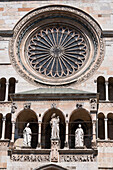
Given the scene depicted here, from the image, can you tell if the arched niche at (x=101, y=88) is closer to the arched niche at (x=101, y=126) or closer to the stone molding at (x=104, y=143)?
the arched niche at (x=101, y=126)

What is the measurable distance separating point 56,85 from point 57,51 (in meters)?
2.44

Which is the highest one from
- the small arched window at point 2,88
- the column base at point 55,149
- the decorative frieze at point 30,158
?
the small arched window at point 2,88

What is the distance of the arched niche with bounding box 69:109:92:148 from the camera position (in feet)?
89.5

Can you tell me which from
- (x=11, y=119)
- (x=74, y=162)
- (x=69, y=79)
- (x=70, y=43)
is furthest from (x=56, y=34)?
(x=74, y=162)

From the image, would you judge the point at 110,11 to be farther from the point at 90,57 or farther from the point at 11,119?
the point at 11,119

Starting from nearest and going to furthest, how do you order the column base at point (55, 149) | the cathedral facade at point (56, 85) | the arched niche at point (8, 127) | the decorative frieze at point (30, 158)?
1. the column base at point (55, 149)
2. the decorative frieze at point (30, 158)
3. the cathedral facade at point (56, 85)
4. the arched niche at point (8, 127)

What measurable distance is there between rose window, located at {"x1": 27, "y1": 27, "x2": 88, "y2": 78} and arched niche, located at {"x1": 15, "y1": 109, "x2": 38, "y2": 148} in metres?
3.07

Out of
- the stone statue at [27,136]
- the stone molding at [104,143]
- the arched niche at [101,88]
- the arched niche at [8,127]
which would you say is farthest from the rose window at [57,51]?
the stone molding at [104,143]

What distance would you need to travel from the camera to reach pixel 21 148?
26.6m

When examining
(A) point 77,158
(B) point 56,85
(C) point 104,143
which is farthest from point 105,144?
(B) point 56,85

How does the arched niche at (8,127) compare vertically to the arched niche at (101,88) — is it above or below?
below

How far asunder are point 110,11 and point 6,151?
1040 centimetres

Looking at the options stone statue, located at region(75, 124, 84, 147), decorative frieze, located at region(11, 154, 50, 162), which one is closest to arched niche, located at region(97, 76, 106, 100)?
stone statue, located at region(75, 124, 84, 147)

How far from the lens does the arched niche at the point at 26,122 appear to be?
27.3 metres
